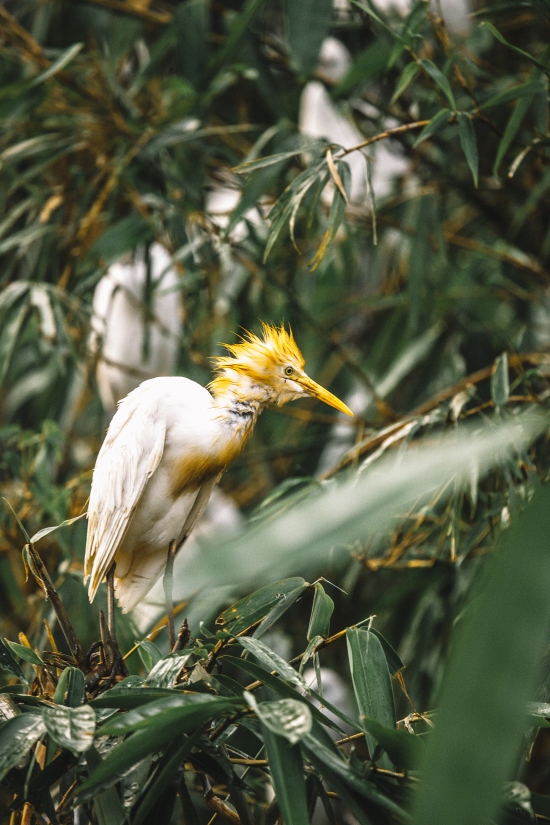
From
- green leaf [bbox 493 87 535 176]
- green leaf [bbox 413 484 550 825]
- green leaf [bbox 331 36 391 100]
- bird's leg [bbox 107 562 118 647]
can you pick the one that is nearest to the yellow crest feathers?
bird's leg [bbox 107 562 118 647]

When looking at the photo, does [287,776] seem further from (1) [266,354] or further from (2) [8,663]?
(1) [266,354]

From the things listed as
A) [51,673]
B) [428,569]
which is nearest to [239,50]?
[428,569]

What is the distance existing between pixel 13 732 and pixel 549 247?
4.10 feet

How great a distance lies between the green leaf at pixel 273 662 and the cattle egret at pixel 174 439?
0.17 meters

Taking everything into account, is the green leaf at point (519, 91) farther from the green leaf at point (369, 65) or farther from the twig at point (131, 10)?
the twig at point (131, 10)

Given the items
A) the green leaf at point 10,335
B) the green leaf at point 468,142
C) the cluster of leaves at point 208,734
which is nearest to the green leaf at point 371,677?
the cluster of leaves at point 208,734

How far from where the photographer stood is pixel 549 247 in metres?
1.50

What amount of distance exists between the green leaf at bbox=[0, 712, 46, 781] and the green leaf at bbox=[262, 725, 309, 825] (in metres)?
0.16

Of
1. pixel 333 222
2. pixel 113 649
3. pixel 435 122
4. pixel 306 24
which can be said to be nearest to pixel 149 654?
pixel 113 649

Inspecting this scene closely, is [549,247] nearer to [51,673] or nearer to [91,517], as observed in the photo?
[91,517]

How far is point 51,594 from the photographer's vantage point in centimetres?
67

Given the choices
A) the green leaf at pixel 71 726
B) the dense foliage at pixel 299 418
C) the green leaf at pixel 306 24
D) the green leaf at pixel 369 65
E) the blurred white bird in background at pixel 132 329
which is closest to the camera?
the dense foliage at pixel 299 418

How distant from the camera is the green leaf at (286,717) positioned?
51 cm

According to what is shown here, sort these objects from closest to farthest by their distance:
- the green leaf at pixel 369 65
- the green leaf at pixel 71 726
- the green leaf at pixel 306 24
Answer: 1. the green leaf at pixel 71 726
2. the green leaf at pixel 306 24
3. the green leaf at pixel 369 65
